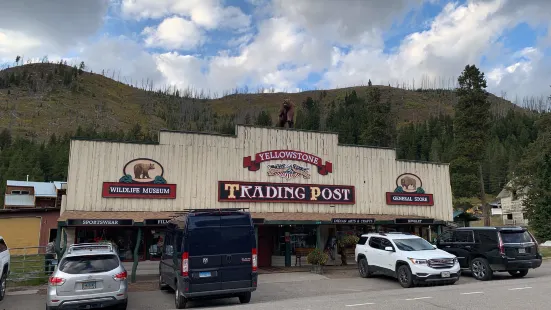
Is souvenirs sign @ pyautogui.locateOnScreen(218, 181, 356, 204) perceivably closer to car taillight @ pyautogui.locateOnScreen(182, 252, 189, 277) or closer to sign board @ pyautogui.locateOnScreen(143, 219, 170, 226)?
sign board @ pyautogui.locateOnScreen(143, 219, 170, 226)

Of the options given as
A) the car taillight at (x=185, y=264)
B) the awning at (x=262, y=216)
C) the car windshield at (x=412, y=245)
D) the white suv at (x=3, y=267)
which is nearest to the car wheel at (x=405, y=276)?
the car windshield at (x=412, y=245)

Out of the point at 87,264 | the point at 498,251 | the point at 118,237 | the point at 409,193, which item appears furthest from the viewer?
the point at 409,193

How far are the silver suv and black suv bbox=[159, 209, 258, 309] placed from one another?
1.50 meters

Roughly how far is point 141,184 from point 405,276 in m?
11.4

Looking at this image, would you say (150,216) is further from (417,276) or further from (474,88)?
(474,88)

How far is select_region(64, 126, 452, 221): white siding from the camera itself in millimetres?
17297

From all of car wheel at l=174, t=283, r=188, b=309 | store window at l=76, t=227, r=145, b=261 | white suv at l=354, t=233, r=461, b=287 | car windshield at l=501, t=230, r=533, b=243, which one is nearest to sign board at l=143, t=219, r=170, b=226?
store window at l=76, t=227, r=145, b=261

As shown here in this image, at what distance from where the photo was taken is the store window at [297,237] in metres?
20.3

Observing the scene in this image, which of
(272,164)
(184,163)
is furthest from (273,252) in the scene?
(184,163)

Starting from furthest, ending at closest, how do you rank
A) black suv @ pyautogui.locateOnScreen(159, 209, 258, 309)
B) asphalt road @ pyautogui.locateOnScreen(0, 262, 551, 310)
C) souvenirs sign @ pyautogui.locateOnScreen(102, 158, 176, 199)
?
souvenirs sign @ pyautogui.locateOnScreen(102, 158, 176, 199)
black suv @ pyautogui.locateOnScreen(159, 209, 258, 309)
asphalt road @ pyautogui.locateOnScreen(0, 262, 551, 310)

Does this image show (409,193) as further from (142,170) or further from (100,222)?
(100,222)

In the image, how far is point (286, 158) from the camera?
20.5 metres

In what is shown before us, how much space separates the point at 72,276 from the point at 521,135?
118m

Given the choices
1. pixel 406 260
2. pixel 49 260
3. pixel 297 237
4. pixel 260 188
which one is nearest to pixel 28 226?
pixel 49 260
